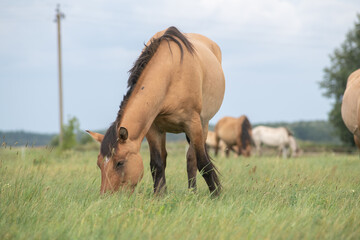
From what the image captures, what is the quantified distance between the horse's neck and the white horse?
70.7 ft

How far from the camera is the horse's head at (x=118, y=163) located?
4195 millimetres

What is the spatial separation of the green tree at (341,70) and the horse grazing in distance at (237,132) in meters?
11.5

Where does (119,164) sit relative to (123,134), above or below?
below

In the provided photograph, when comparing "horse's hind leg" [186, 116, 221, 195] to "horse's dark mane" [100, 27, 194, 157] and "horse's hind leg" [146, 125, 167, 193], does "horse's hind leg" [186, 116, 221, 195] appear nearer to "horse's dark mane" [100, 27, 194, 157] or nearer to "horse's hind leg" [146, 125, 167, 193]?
"horse's hind leg" [146, 125, 167, 193]

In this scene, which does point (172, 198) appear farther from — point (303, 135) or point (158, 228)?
Result: point (303, 135)

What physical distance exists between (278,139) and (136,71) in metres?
22.1

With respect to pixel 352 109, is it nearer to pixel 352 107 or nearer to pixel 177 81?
pixel 352 107

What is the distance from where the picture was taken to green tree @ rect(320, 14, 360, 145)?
93.2 ft

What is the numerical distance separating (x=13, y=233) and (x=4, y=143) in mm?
1826

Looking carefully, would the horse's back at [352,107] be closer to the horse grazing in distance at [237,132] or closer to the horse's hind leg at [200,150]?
the horse's hind leg at [200,150]

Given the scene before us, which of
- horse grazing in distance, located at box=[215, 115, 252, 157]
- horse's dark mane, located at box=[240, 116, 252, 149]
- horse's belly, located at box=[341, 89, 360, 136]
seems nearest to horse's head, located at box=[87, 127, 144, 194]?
horse's belly, located at box=[341, 89, 360, 136]

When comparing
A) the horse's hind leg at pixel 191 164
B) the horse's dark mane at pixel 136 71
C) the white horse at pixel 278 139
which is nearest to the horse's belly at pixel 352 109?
the horse's hind leg at pixel 191 164

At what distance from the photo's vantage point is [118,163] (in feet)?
14.0

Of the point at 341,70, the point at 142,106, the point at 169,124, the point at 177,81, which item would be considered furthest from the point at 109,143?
the point at 341,70
